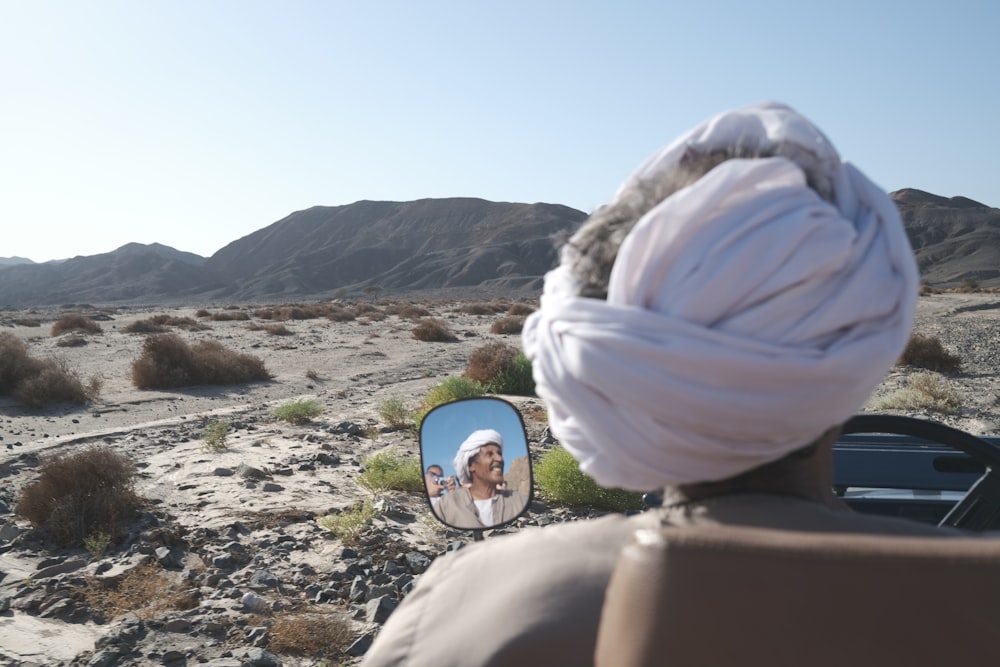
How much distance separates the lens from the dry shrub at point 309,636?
4105 mm

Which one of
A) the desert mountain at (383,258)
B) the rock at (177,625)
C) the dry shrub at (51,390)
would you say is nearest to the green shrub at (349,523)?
the rock at (177,625)

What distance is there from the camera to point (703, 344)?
0.98 m

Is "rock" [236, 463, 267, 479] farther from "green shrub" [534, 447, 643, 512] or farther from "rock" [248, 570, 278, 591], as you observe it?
"green shrub" [534, 447, 643, 512]

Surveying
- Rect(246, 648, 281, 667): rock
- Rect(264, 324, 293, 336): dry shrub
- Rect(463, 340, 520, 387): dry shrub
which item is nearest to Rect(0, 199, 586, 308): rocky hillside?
Rect(264, 324, 293, 336): dry shrub

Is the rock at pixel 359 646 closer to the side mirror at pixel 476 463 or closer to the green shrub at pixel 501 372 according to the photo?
the side mirror at pixel 476 463

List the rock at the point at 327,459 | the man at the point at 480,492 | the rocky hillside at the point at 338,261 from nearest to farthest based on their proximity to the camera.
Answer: the man at the point at 480,492
the rock at the point at 327,459
the rocky hillside at the point at 338,261

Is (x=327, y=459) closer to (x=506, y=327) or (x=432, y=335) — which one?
(x=432, y=335)

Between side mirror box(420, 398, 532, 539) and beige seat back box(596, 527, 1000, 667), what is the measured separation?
42.5 inches

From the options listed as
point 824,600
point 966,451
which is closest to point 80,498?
point 966,451

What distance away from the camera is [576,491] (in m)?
6.79

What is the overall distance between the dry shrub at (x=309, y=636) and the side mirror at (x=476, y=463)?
2.54m

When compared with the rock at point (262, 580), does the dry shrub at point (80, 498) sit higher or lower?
higher

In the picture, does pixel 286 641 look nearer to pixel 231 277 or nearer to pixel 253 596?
pixel 253 596

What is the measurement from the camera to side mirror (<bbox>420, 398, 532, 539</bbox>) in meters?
1.87
